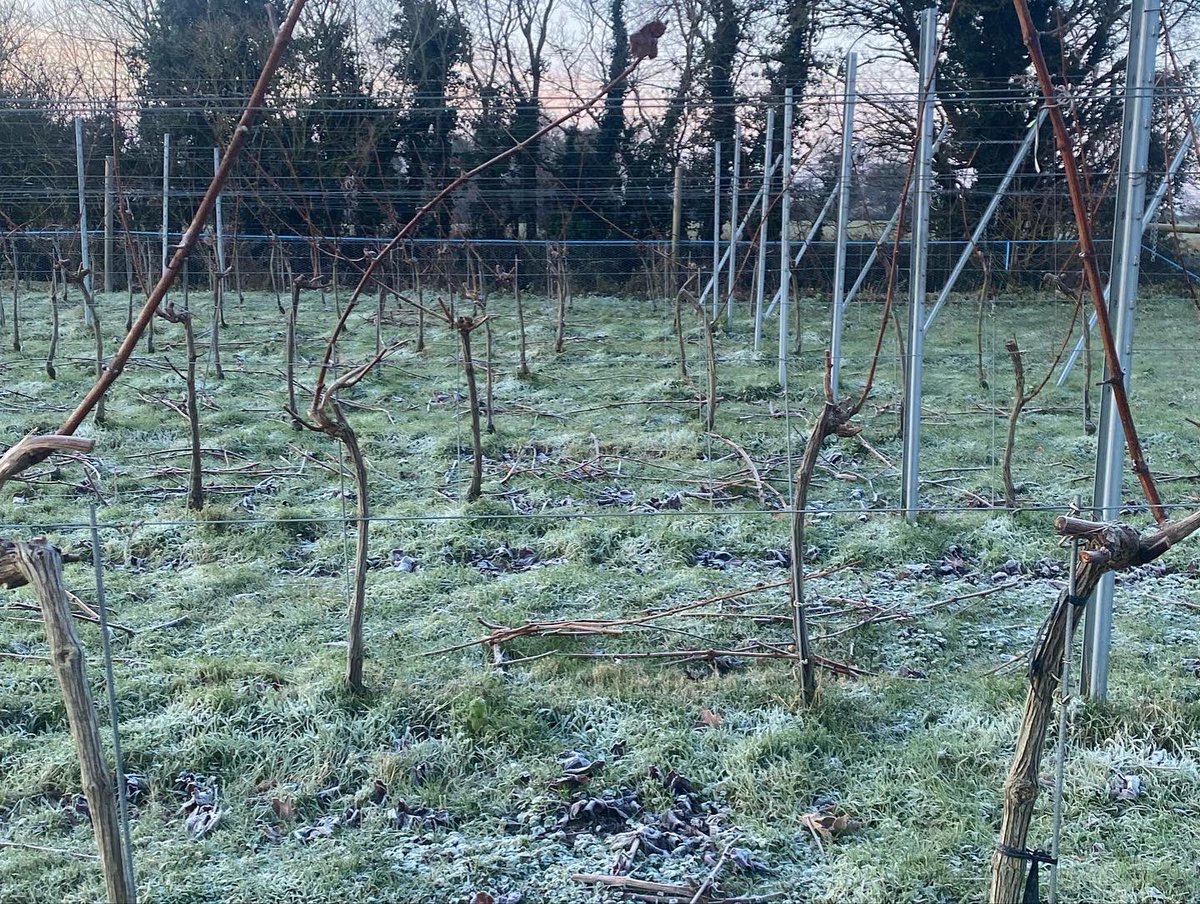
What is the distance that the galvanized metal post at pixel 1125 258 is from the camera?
9.50 ft

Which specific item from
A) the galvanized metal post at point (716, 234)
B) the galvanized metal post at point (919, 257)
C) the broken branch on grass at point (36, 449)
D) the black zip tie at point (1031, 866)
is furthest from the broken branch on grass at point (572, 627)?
the galvanized metal post at point (716, 234)

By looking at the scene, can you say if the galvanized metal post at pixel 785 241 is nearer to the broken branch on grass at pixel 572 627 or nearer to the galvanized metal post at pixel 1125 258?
the broken branch on grass at pixel 572 627

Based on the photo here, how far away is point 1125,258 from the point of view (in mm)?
2926

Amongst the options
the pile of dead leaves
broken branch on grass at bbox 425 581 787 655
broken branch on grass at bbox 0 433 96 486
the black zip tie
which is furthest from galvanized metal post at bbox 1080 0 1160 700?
broken branch on grass at bbox 0 433 96 486

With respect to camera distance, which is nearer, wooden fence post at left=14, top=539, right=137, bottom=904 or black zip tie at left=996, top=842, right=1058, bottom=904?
wooden fence post at left=14, top=539, right=137, bottom=904

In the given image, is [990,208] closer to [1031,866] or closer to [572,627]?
[572,627]

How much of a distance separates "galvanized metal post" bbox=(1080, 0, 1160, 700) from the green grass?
0.72ft

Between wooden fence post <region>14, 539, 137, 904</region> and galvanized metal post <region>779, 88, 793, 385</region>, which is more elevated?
galvanized metal post <region>779, 88, 793, 385</region>

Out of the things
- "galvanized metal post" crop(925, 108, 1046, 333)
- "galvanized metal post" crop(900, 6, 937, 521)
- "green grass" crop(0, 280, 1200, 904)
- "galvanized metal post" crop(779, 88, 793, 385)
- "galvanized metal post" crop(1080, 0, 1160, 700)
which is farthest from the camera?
"galvanized metal post" crop(779, 88, 793, 385)

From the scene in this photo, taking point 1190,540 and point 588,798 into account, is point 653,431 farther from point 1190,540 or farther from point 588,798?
point 588,798

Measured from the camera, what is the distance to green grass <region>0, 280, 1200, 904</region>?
2416 mm

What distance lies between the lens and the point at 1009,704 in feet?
10.1

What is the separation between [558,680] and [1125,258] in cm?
206

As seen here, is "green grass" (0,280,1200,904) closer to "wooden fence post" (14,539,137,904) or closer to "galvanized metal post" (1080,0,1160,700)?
"galvanized metal post" (1080,0,1160,700)
